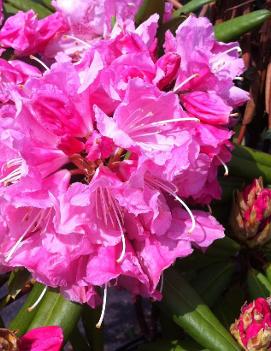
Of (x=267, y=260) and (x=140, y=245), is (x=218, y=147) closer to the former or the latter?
(x=140, y=245)

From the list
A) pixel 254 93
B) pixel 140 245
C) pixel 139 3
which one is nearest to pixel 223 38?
pixel 139 3

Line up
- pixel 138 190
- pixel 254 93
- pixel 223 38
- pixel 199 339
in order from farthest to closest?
pixel 254 93 < pixel 223 38 < pixel 199 339 < pixel 138 190

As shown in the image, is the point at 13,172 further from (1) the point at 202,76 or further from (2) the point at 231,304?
(2) the point at 231,304

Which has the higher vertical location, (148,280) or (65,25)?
(65,25)

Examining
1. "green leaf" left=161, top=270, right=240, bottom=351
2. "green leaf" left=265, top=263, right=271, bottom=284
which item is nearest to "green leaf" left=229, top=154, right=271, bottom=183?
"green leaf" left=265, top=263, right=271, bottom=284

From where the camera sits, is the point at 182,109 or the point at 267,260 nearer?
the point at 182,109

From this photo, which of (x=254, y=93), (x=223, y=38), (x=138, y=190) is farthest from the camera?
(x=254, y=93)

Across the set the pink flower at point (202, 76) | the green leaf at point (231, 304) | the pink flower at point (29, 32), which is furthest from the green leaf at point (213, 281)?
the pink flower at point (29, 32)

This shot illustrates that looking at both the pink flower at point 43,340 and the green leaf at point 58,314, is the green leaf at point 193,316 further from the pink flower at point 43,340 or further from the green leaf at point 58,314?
the pink flower at point 43,340
